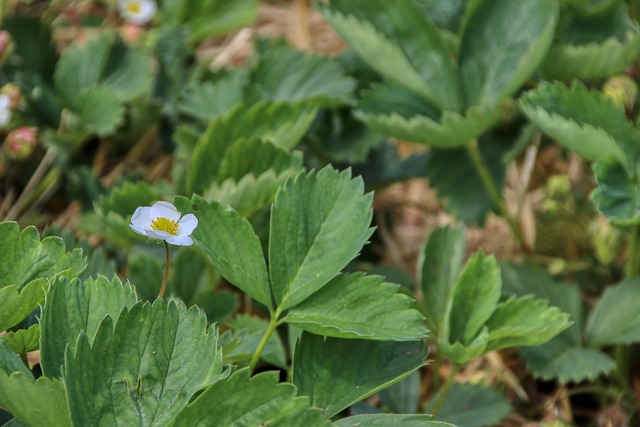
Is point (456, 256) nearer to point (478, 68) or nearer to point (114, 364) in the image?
point (478, 68)

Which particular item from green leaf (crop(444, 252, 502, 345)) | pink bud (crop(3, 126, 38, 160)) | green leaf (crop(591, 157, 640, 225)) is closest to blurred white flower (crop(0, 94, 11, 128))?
pink bud (crop(3, 126, 38, 160))

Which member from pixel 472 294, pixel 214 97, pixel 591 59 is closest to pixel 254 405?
pixel 472 294

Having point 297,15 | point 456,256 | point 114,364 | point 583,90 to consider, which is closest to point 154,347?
point 114,364

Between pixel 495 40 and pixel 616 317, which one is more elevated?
pixel 495 40

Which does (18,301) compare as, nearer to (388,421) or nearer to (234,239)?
(234,239)

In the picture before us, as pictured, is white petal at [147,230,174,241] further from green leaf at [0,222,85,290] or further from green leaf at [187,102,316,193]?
green leaf at [187,102,316,193]

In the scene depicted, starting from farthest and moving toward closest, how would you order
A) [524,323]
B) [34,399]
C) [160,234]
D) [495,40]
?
[495,40]
[524,323]
[160,234]
[34,399]

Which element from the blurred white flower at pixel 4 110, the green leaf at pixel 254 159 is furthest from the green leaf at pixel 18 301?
the blurred white flower at pixel 4 110
